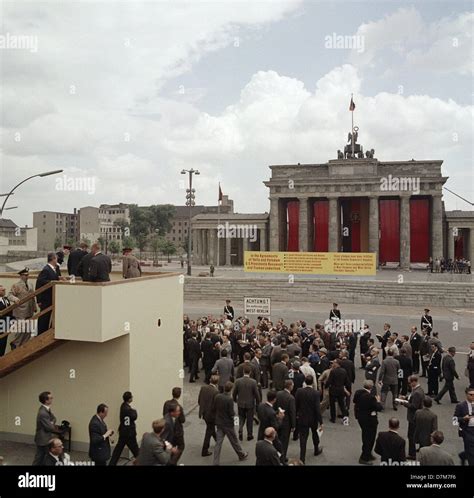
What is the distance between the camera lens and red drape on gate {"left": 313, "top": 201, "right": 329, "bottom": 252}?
182ft

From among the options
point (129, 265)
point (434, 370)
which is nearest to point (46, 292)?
point (129, 265)

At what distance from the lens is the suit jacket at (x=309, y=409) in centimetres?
943

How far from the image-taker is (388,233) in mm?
54375

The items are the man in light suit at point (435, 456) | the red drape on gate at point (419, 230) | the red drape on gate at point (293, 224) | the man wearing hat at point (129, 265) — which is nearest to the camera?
the man in light suit at point (435, 456)

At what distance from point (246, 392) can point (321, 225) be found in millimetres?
47130

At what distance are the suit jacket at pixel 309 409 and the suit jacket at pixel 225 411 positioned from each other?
1392mm

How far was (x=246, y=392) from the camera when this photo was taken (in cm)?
1030

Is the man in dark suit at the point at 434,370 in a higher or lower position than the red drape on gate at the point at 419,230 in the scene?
lower

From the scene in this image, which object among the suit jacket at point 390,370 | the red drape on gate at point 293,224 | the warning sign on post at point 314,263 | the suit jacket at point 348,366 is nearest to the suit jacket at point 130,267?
the suit jacket at point 348,366

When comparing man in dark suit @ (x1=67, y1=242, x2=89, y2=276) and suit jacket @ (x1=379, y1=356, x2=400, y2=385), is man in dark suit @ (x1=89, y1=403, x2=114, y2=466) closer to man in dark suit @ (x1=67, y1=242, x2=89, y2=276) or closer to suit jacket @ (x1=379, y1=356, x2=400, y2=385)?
man in dark suit @ (x1=67, y1=242, x2=89, y2=276)

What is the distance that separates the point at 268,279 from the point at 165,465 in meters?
30.6

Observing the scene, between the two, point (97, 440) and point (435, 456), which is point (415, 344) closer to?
point (435, 456)

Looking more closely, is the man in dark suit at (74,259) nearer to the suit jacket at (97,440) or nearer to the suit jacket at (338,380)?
the suit jacket at (97,440)
